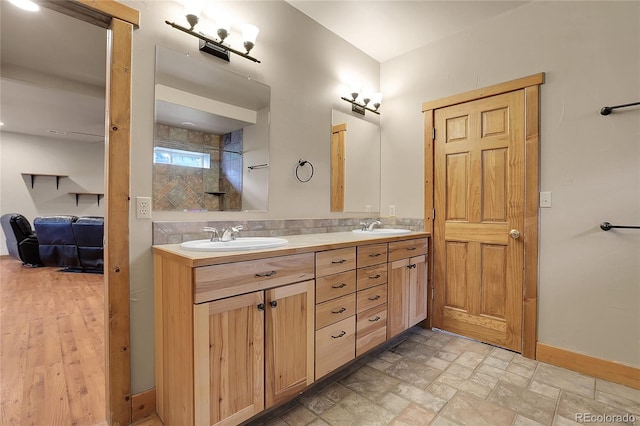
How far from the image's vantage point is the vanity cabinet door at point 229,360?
1193 millimetres

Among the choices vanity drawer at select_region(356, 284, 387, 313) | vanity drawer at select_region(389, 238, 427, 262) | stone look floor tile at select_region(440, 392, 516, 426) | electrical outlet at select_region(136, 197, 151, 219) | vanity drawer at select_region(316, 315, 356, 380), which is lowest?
stone look floor tile at select_region(440, 392, 516, 426)

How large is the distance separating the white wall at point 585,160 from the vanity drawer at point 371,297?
1.19m

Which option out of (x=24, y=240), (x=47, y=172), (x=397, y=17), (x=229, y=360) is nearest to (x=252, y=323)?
(x=229, y=360)

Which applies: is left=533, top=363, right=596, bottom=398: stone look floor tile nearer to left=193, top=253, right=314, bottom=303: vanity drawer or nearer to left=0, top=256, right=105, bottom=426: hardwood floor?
left=193, top=253, right=314, bottom=303: vanity drawer

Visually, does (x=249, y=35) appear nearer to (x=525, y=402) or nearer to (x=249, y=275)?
(x=249, y=275)

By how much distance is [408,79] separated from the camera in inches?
115

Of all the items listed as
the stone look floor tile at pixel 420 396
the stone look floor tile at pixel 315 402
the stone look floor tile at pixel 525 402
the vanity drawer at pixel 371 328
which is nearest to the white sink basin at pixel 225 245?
the vanity drawer at pixel 371 328

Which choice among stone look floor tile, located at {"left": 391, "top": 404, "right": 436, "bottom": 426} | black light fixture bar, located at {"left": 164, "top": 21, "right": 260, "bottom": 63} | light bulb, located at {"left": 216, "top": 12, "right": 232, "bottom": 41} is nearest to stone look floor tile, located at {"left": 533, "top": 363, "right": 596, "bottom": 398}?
stone look floor tile, located at {"left": 391, "top": 404, "right": 436, "bottom": 426}

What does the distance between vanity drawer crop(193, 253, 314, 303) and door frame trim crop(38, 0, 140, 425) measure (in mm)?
610

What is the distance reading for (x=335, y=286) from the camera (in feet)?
5.78

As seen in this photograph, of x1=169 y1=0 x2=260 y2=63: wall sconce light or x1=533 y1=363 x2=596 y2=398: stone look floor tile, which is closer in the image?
x1=169 y1=0 x2=260 y2=63: wall sconce light

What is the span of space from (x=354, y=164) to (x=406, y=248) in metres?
0.98

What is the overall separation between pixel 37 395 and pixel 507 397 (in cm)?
275

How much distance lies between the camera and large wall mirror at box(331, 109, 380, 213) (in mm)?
2676
